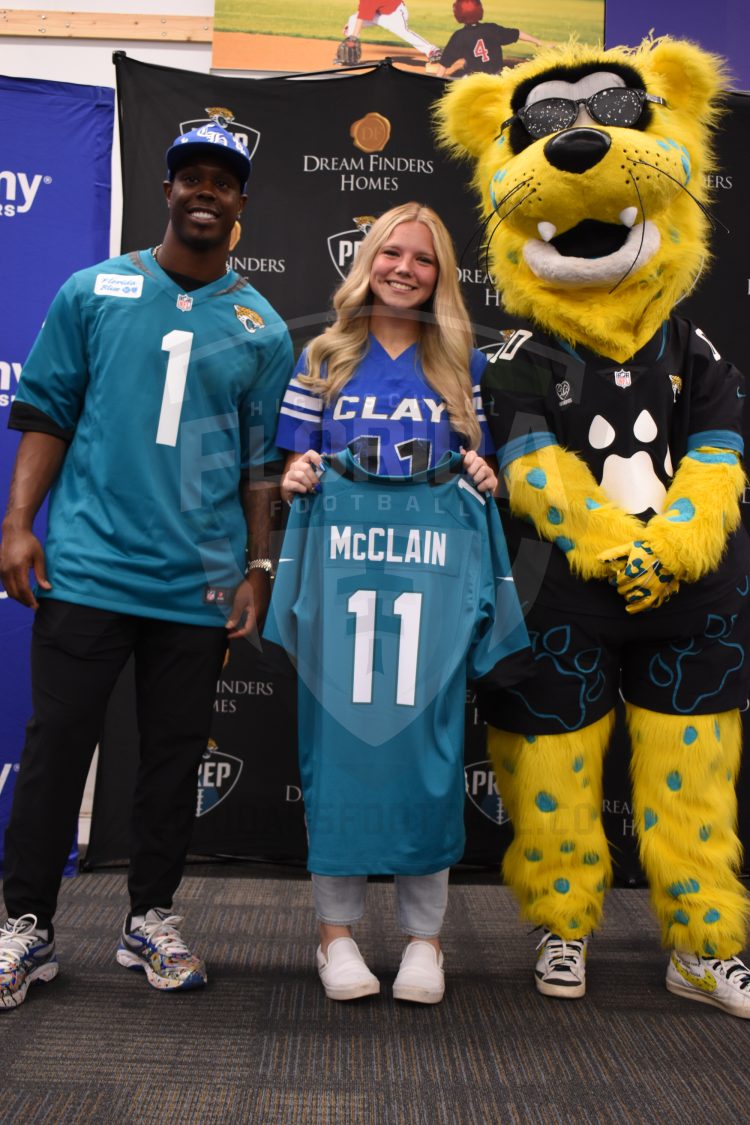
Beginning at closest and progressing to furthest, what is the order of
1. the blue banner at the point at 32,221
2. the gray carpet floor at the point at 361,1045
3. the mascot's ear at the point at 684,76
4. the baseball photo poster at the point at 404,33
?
the gray carpet floor at the point at 361,1045 < the mascot's ear at the point at 684,76 < the blue banner at the point at 32,221 < the baseball photo poster at the point at 404,33

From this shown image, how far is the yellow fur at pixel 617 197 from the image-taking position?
1872 millimetres

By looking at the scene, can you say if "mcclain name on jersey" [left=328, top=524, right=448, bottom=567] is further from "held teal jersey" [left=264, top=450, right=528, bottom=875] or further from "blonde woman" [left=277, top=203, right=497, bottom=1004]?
"blonde woman" [left=277, top=203, right=497, bottom=1004]

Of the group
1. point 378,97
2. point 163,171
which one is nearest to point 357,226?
point 378,97

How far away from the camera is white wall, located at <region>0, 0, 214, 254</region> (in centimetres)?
327

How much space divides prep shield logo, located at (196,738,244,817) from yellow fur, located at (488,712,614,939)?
1.01 m

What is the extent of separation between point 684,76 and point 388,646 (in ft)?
4.26

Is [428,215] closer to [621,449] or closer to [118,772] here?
[621,449]

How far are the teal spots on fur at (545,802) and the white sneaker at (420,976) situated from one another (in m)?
0.33

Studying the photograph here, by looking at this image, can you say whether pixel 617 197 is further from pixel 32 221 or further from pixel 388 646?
pixel 32 221

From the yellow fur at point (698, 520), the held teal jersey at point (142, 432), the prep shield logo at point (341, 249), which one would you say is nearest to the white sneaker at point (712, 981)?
the yellow fur at point (698, 520)

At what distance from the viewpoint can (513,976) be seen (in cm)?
197

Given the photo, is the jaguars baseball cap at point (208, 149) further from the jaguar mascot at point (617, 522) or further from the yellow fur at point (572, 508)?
the yellow fur at point (572, 508)

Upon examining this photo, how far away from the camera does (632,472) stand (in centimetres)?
191

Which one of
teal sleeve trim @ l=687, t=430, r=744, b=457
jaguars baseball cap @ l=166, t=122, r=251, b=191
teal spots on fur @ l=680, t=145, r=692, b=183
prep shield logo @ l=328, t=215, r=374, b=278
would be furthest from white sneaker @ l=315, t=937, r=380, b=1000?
prep shield logo @ l=328, t=215, r=374, b=278
